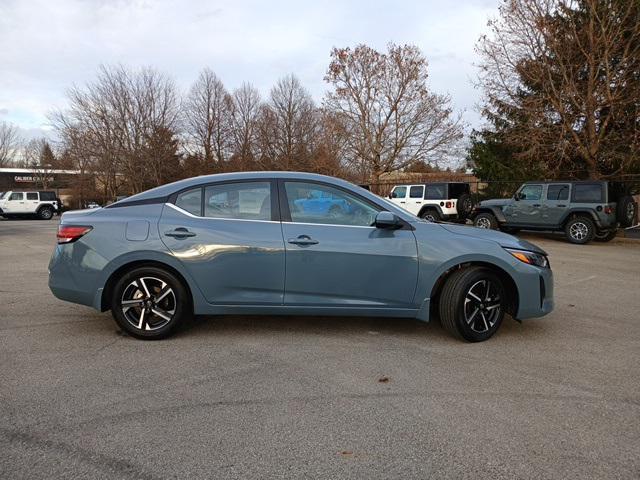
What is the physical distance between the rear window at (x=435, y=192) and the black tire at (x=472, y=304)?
14.2 metres

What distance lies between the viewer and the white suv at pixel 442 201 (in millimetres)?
17922

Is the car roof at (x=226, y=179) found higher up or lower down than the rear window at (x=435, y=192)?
lower down

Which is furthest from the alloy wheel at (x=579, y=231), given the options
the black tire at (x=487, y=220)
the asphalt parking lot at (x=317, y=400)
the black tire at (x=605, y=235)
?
the asphalt parking lot at (x=317, y=400)

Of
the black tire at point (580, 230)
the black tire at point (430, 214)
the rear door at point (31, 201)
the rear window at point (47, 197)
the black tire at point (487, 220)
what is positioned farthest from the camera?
the rear window at point (47, 197)

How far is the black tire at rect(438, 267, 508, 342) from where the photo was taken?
419 centimetres

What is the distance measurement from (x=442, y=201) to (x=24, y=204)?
25285mm

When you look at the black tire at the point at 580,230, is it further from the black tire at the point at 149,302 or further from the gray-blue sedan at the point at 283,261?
the black tire at the point at 149,302

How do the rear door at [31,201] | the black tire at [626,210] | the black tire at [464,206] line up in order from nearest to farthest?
the black tire at [626,210]
the black tire at [464,206]
the rear door at [31,201]

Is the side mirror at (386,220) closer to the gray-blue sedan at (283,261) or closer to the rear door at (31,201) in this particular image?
the gray-blue sedan at (283,261)

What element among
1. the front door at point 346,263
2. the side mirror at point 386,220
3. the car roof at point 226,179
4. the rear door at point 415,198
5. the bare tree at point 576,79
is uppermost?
the bare tree at point 576,79

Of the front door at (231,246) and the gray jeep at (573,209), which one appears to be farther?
the gray jeep at (573,209)

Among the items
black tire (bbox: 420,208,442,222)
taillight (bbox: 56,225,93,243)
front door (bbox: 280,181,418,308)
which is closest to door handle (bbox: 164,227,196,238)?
taillight (bbox: 56,225,93,243)

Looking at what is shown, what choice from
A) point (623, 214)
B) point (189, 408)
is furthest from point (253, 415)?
point (623, 214)

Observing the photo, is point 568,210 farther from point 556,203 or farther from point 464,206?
point 464,206
